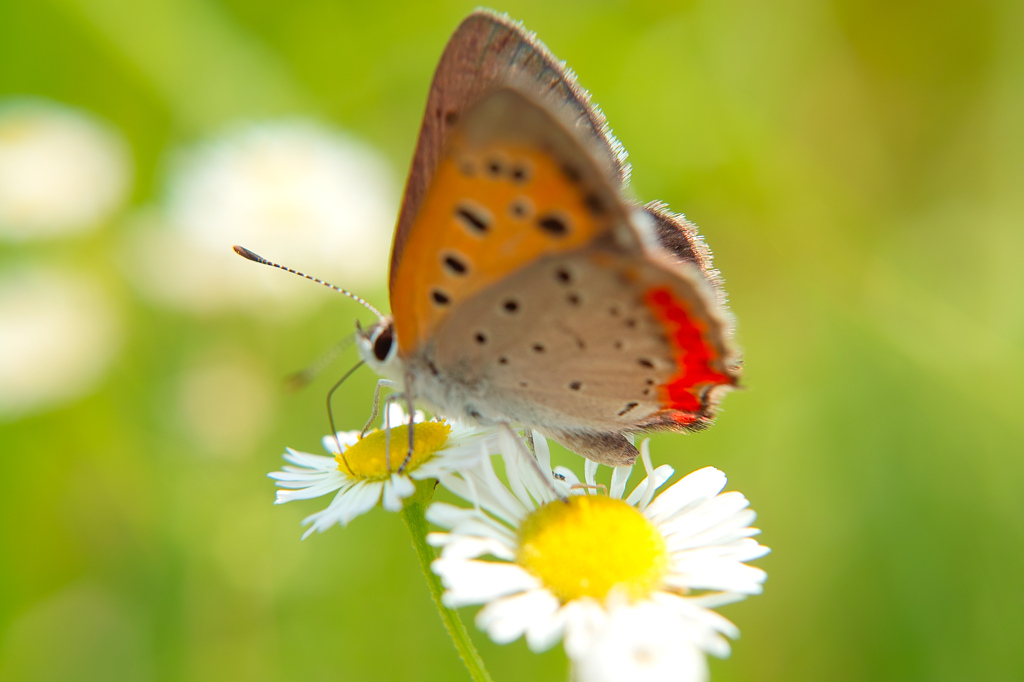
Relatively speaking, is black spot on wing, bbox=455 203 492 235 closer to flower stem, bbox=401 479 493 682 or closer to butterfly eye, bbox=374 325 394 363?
butterfly eye, bbox=374 325 394 363

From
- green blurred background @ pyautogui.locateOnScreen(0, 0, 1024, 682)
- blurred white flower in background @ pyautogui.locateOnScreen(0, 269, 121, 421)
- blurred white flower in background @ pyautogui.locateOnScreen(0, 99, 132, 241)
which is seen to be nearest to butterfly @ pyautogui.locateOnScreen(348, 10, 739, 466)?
green blurred background @ pyautogui.locateOnScreen(0, 0, 1024, 682)

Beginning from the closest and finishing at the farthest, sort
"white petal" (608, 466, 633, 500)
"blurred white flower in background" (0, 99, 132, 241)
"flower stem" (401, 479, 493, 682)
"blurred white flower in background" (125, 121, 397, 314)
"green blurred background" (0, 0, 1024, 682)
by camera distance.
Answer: "flower stem" (401, 479, 493, 682) → "white petal" (608, 466, 633, 500) → "green blurred background" (0, 0, 1024, 682) → "blurred white flower in background" (125, 121, 397, 314) → "blurred white flower in background" (0, 99, 132, 241)

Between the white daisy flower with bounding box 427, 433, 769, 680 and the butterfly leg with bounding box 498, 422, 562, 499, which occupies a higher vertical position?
the butterfly leg with bounding box 498, 422, 562, 499

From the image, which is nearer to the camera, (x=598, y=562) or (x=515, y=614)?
(x=515, y=614)

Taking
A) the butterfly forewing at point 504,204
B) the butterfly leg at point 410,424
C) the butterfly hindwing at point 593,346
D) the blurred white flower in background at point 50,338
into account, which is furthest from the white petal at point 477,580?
the blurred white flower in background at point 50,338

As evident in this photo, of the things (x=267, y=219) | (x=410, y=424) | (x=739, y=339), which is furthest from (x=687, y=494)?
(x=267, y=219)

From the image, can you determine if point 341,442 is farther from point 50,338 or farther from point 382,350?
point 50,338

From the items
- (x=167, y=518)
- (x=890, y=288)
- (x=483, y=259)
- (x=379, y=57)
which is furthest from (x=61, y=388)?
(x=890, y=288)
